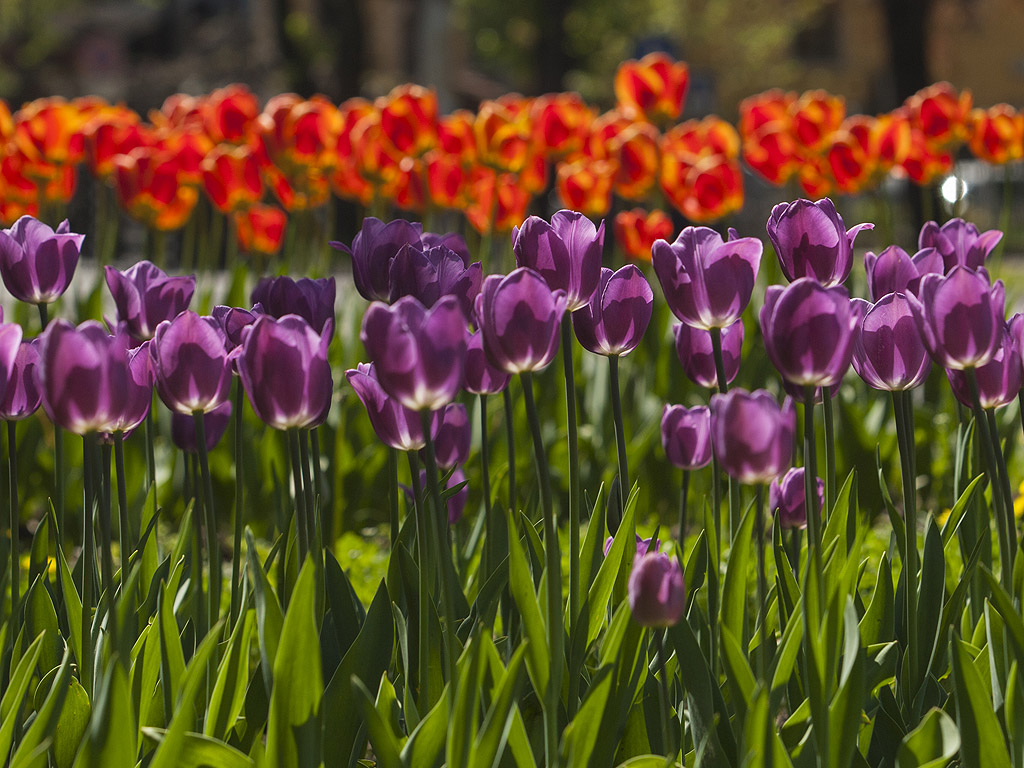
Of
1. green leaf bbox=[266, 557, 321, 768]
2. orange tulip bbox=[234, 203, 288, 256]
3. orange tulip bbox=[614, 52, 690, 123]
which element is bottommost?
green leaf bbox=[266, 557, 321, 768]

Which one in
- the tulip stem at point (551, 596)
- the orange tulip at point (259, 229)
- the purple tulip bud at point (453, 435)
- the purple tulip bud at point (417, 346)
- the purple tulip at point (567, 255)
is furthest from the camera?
the orange tulip at point (259, 229)

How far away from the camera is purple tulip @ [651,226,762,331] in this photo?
4.39ft

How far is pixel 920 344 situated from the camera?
1.32 m

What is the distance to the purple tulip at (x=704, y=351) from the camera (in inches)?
61.9

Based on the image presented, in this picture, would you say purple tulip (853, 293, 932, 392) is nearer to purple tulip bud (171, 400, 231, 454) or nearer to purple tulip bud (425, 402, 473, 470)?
purple tulip bud (425, 402, 473, 470)

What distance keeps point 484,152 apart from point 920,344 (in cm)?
277

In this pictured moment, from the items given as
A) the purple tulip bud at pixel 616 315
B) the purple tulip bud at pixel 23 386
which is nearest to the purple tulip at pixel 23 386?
the purple tulip bud at pixel 23 386

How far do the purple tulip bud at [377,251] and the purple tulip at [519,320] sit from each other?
0.30 m

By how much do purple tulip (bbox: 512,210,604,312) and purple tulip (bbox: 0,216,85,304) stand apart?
0.65 metres

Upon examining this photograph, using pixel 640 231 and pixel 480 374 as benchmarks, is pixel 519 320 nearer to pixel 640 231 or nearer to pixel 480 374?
pixel 480 374

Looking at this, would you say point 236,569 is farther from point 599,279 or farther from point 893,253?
point 893,253

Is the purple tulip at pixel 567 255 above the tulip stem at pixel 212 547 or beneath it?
above

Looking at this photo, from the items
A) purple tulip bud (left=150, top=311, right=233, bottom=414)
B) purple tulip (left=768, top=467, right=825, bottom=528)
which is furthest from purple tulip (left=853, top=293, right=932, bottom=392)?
purple tulip bud (left=150, top=311, right=233, bottom=414)

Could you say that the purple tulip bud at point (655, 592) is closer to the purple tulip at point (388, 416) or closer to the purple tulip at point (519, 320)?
the purple tulip at point (519, 320)
